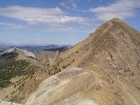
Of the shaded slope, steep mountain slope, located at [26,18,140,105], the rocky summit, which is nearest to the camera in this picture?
steep mountain slope, located at [26,18,140,105]

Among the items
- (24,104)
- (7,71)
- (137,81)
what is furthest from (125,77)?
(7,71)

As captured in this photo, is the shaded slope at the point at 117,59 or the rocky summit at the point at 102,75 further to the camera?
the shaded slope at the point at 117,59

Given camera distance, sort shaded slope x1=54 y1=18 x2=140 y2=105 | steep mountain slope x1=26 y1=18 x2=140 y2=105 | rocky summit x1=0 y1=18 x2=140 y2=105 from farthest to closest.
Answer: shaded slope x1=54 y1=18 x2=140 y2=105 < rocky summit x1=0 y1=18 x2=140 y2=105 < steep mountain slope x1=26 y1=18 x2=140 y2=105

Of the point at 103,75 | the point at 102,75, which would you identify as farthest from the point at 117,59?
the point at 102,75

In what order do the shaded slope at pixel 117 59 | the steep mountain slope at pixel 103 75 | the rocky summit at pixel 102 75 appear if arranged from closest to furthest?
1. the steep mountain slope at pixel 103 75
2. the rocky summit at pixel 102 75
3. the shaded slope at pixel 117 59

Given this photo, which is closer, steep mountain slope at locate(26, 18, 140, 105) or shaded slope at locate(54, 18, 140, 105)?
steep mountain slope at locate(26, 18, 140, 105)

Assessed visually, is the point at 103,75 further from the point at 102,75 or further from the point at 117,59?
the point at 117,59

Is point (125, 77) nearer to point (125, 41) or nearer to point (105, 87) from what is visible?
point (125, 41)

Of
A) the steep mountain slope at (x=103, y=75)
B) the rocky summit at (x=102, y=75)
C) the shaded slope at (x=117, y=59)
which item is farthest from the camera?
the shaded slope at (x=117, y=59)
